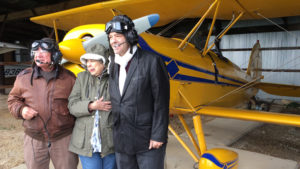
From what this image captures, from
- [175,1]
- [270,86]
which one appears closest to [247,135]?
[270,86]

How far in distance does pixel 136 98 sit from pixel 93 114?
Result: 389mm

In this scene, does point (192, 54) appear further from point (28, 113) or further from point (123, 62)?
point (28, 113)

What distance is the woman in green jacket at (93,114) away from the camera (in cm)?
154

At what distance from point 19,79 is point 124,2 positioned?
1.77m

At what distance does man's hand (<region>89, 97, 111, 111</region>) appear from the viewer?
150 centimetres

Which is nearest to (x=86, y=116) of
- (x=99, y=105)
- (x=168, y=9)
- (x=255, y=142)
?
(x=99, y=105)

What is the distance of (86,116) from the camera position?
159 cm

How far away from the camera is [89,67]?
5.23 ft

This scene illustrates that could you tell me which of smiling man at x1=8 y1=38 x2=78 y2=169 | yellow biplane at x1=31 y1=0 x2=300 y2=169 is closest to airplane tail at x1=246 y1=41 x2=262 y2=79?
yellow biplane at x1=31 y1=0 x2=300 y2=169

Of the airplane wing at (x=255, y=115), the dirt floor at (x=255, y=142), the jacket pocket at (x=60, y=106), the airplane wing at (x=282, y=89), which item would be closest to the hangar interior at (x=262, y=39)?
the airplane wing at (x=282, y=89)

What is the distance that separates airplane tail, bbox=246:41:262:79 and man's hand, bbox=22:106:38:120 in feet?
19.8

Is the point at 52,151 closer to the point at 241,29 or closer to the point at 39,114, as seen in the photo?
the point at 39,114

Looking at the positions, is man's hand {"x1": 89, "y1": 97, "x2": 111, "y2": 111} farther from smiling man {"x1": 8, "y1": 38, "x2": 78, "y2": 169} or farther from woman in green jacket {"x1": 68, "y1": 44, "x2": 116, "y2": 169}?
smiling man {"x1": 8, "y1": 38, "x2": 78, "y2": 169}

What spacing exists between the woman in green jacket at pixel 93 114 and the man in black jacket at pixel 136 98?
0.36ft
